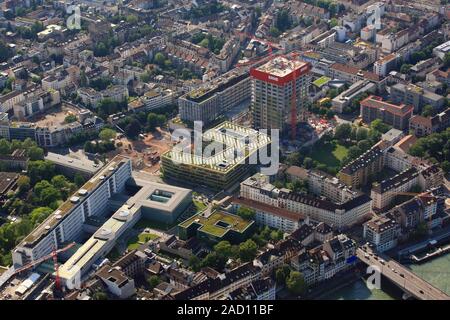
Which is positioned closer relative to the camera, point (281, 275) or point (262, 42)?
point (281, 275)

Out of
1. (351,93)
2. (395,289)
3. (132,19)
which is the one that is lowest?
(395,289)

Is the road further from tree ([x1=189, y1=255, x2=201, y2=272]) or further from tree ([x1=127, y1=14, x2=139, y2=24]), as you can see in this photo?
tree ([x1=127, y1=14, x2=139, y2=24])

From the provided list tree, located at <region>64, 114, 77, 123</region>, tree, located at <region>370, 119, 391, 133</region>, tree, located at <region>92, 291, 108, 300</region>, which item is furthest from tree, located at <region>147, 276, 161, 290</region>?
tree, located at <region>370, 119, 391, 133</region>

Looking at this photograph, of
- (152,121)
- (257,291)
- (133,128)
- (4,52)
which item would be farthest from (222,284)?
(4,52)

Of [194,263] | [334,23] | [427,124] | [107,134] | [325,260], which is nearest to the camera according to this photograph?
[325,260]

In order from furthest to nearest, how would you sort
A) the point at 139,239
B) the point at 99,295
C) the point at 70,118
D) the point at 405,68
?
the point at 405,68 < the point at 70,118 < the point at 139,239 < the point at 99,295

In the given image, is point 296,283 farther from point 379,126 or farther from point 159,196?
point 379,126
